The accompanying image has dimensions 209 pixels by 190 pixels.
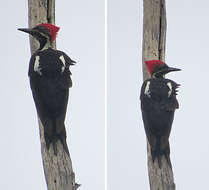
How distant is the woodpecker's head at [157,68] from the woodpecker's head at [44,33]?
2.03ft

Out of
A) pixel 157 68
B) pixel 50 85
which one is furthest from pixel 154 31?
pixel 50 85

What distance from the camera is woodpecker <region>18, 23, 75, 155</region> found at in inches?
89.9

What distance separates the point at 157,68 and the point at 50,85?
710 millimetres

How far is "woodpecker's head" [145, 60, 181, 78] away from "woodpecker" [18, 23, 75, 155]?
55cm

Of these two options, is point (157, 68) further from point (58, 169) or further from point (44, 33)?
point (58, 169)

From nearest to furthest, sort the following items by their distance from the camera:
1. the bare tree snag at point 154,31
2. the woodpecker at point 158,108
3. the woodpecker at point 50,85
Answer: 1. the woodpecker at point 50,85
2. the woodpecker at point 158,108
3. the bare tree snag at point 154,31

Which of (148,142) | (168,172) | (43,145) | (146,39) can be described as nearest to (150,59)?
(146,39)

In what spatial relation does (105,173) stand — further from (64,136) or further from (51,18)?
(51,18)

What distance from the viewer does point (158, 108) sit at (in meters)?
2.57

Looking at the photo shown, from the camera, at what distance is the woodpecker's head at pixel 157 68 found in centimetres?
266

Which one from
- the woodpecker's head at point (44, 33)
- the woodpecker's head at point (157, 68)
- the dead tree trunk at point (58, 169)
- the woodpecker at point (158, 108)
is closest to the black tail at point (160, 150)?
the woodpecker at point (158, 108)

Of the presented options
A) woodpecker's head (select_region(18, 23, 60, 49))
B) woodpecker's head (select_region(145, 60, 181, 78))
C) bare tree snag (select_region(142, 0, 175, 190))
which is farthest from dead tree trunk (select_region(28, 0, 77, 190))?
bare tree snag (select_region(142, 0, 175, 190))

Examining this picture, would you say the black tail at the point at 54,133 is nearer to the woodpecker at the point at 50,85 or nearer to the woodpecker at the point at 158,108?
the woodpecker at the point at 50,85

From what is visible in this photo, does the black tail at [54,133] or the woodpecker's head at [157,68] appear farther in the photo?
the woodpecker's head at [157,68]
